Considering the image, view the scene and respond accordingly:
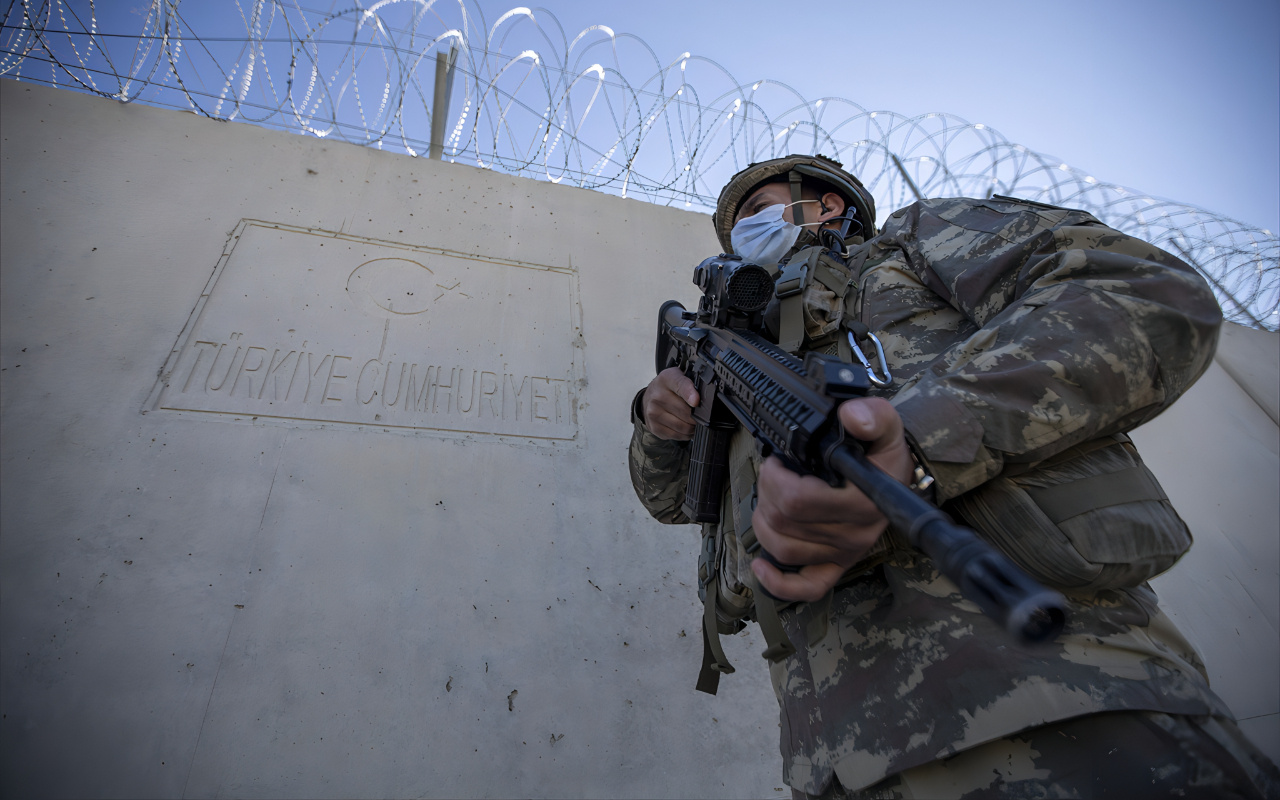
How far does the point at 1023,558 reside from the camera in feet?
3.42

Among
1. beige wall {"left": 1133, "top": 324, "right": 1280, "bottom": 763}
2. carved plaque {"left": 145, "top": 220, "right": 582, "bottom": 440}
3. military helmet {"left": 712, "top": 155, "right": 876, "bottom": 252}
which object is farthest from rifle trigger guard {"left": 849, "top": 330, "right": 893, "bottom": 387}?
beige wall {"left": 1133, "top": 324, "right": 1280, "bottom": 763}

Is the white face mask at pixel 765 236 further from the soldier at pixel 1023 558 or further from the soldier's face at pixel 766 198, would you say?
the soldier at pixel 1023 558

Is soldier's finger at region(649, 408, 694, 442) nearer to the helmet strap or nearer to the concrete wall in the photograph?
the helmet strap

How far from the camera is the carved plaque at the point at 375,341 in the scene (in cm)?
271

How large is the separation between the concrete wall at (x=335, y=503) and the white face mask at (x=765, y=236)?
1.38 m

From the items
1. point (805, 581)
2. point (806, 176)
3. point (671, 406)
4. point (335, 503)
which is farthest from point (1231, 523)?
point (335, 503)

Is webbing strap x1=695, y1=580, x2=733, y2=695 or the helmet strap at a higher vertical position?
the helmet strap

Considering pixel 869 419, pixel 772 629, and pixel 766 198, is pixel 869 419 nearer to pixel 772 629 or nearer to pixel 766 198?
pixel 772 629

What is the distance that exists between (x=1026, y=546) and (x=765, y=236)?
129 centimetres

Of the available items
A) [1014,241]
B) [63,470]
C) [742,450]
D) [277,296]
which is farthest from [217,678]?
[1014,241]

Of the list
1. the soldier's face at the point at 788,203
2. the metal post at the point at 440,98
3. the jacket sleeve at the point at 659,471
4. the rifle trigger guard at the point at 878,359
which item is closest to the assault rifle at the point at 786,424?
the rifle trigger guard at the point at 878,359

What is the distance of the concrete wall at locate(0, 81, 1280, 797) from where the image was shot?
2080 mm

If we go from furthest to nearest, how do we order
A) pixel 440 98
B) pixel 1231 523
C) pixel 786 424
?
pixel 440 98, pixel 1231 523, pixel 786 424

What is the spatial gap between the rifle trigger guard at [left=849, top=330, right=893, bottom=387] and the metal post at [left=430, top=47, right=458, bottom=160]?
3.41 m
